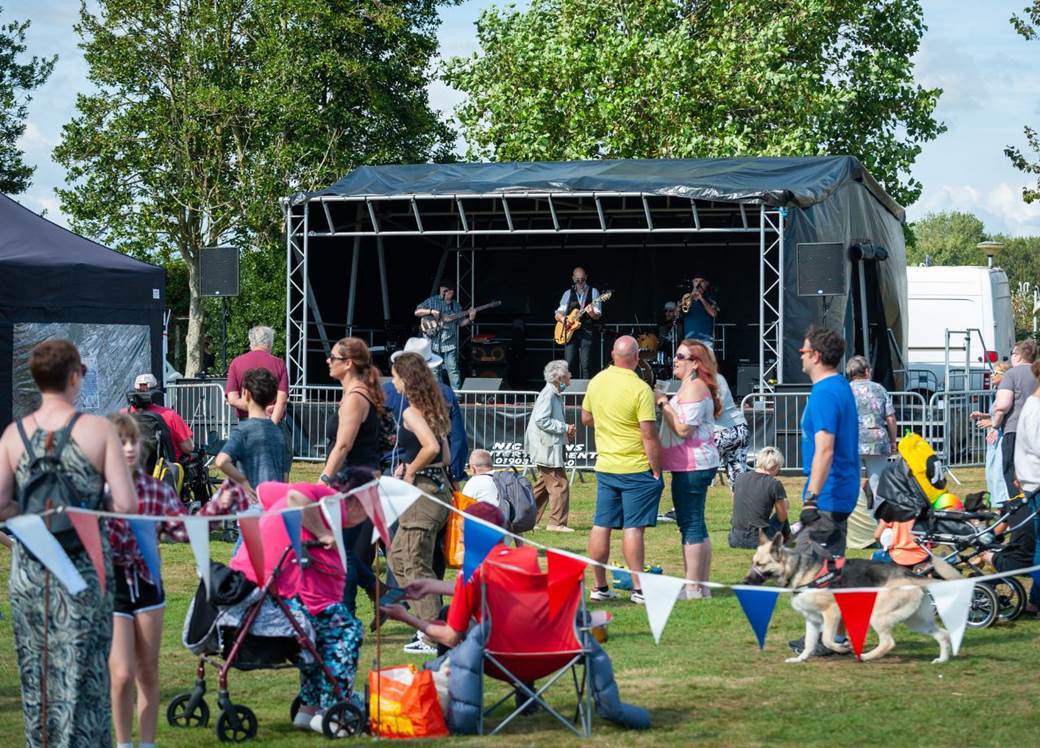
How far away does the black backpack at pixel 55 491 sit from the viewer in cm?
452

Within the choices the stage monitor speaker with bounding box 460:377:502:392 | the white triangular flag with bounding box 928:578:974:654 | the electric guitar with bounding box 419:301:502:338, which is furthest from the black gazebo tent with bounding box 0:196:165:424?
the white triangular flag with bounding box 928:578:974:654

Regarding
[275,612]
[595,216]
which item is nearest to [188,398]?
[595,216]

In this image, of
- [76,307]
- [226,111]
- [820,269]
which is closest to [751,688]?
[820,269]

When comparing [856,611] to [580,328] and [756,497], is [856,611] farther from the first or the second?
[580,328]

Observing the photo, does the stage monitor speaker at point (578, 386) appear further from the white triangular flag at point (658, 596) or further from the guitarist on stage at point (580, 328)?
the white triangular flag at point (658, 596)

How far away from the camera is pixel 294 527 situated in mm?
5613

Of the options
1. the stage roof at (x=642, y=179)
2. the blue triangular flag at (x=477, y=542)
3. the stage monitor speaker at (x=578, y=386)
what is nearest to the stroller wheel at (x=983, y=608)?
the blue triangular flag at (x=477, y=542)

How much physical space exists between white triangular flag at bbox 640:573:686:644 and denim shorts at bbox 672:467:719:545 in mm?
2694

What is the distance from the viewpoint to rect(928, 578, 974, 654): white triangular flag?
5.82m

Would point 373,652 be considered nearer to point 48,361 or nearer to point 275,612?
point 275,612

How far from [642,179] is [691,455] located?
909cm

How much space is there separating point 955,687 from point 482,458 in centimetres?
370

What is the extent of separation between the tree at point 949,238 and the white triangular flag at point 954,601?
88.3 m

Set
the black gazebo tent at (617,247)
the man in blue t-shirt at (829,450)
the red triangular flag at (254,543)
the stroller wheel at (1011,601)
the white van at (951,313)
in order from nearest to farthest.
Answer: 1. the red triangular flag at (254,543)
2. the man in blue t-shirt at (829,450)
3. the stroller wheel at (1011,601)
4. the black gazebo tent at (617,247)
5. the white van at (951,313)
